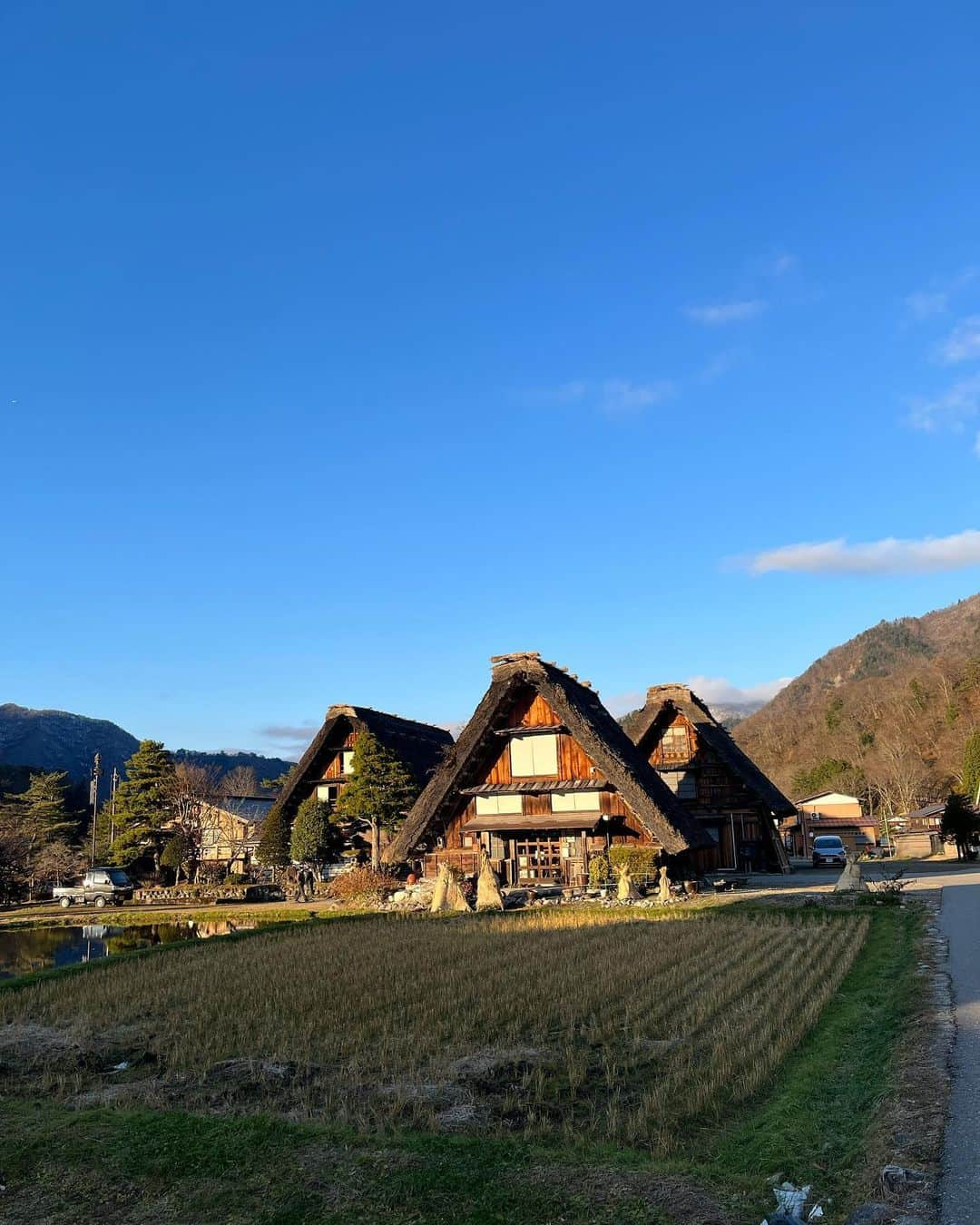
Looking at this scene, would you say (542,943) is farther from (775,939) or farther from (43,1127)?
(43,1127)

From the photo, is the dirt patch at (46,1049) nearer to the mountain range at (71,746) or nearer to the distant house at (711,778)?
the distant house at (711,778)

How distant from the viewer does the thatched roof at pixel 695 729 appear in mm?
34812

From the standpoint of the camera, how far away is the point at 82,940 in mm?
25266

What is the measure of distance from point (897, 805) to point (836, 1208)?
74002 millimetres

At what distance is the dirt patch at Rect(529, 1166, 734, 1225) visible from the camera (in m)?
4.87

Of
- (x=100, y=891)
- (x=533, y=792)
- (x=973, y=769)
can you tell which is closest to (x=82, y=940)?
(x=100, y=891)

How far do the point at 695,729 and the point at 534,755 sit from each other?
9.51m

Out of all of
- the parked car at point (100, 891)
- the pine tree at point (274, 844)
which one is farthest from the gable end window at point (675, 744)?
the parked car at point (100, 891)

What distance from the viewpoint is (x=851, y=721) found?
8556 cm

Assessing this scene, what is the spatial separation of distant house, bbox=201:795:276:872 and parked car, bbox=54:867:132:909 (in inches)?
357

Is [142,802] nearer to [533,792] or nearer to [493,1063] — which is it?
[533,792]

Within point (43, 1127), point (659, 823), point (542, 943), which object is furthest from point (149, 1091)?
point (659, 823)

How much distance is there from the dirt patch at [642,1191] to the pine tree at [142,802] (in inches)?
1563

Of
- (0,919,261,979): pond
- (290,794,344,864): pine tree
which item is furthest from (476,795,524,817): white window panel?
(290,794,344,864): pine tree
